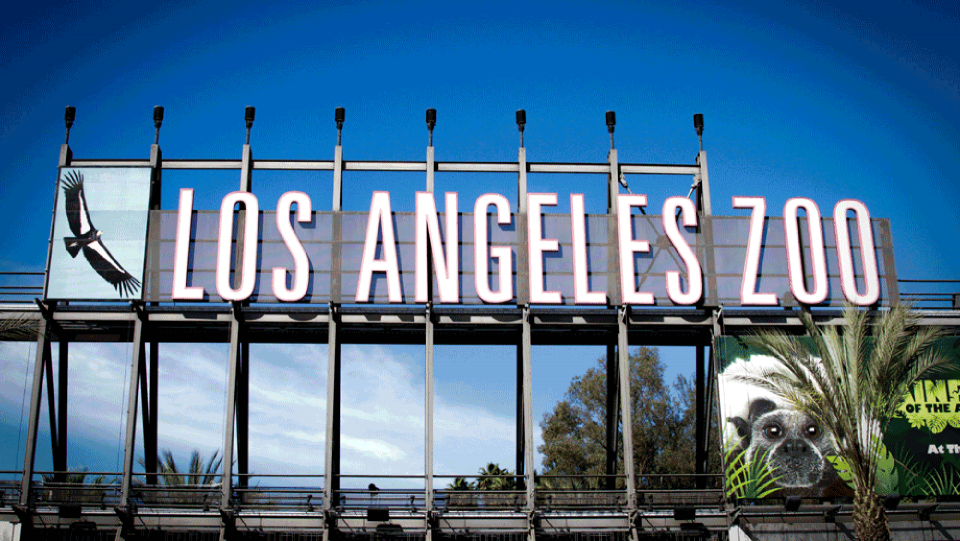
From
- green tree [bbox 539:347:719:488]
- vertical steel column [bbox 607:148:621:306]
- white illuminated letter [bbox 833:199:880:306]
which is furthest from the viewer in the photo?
green tree [bbox 539:347:719:488]

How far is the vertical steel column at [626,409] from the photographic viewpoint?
1027 inches

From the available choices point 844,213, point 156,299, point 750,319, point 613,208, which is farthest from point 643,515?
point 156,299

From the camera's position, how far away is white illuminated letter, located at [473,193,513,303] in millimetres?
28016

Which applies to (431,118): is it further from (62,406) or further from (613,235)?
(62,406)

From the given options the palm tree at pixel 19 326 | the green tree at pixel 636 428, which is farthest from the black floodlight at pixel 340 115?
the green tree at pixel 636 428

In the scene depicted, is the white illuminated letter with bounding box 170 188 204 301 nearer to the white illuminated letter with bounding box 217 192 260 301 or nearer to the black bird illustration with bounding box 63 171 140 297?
the white illuminated letter with bounding box 217 192 260 301

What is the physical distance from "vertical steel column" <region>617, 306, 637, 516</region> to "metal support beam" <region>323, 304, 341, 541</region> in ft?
29.8

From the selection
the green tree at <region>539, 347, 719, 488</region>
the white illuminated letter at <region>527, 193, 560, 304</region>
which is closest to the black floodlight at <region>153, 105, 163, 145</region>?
the white illuminated letter at <region>527, 193, 560, 304</region>

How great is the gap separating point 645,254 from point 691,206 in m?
2.41

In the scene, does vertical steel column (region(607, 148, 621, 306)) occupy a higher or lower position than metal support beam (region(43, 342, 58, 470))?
higher

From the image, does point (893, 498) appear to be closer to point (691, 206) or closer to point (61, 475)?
point (691, 206)

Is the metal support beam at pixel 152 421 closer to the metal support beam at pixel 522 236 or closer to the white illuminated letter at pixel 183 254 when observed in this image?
the white illuminated letter at pixel 183 254

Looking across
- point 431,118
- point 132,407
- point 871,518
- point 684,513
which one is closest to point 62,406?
point 132,407

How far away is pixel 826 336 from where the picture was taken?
2389 cm
